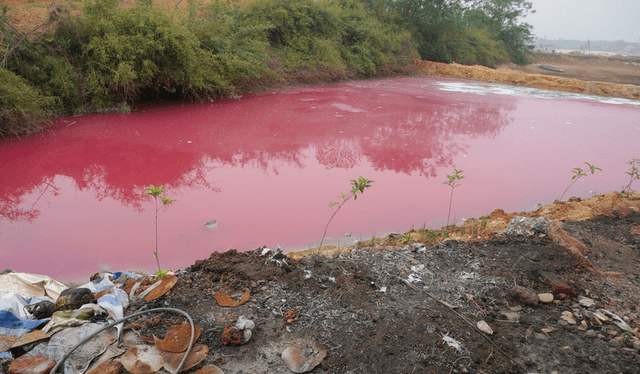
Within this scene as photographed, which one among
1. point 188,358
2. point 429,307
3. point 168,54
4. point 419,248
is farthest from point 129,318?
point 168,54

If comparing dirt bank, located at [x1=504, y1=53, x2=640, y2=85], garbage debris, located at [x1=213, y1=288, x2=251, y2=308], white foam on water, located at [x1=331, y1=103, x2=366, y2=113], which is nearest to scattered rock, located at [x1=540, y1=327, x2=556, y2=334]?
garbage debris, located at [x1=213, y1=288, x2=251, y2=308]

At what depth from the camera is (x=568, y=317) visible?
105 inches

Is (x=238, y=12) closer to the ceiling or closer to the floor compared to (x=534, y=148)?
closer to the ceiling

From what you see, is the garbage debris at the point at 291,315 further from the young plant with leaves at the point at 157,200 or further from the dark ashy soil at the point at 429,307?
the young plant with leaves at the point at 157,200

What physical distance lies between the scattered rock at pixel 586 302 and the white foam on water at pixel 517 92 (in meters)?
11.5

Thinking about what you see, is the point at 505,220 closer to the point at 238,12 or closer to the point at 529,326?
the point at 529,326

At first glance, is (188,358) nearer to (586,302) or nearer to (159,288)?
(159,288)

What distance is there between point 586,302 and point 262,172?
4.01m

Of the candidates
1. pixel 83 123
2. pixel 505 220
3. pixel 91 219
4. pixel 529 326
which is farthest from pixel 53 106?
pixel 529 326

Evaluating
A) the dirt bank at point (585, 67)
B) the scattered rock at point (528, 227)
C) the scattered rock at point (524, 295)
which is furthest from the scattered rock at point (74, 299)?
the dirt bank at point (585, 67)

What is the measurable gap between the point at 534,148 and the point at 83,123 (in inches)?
312

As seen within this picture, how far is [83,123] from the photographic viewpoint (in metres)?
7.61

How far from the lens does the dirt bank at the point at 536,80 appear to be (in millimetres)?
13875

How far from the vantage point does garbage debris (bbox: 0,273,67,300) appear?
9.07ft
